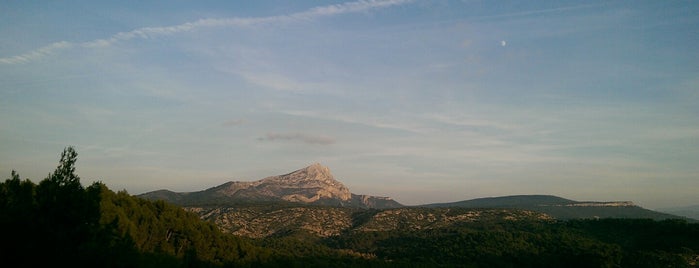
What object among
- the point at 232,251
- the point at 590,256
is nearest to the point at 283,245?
the point at 232,251

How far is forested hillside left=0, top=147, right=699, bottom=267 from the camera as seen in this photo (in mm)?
31938

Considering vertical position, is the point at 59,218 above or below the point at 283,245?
above

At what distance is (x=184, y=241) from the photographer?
272 ft

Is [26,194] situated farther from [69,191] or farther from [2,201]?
[2,201]

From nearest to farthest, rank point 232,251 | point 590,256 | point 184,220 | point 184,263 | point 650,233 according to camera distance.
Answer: point 184,263 < point 184,220 < point 232,251 < point 590,256 < point 650,233

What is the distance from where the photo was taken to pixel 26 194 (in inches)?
1467

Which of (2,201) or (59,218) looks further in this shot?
(2,201)

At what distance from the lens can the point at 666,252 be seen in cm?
13338

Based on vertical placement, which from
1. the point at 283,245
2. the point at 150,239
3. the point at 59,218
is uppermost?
the point at 59,218

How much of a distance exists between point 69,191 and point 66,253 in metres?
6.11

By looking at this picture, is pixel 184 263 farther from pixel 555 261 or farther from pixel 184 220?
pixel 555 261

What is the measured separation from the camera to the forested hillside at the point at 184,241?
31938mm

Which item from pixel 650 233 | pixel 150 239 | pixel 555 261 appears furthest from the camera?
pixel 650 233

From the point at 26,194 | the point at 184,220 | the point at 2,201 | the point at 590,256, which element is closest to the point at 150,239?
the point at 184,220
